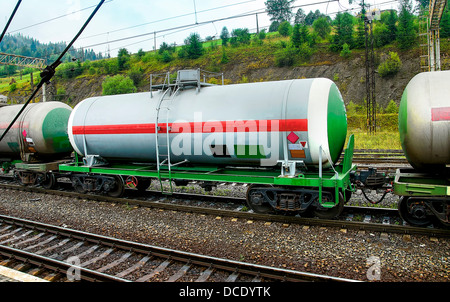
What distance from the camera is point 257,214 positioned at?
8750mm

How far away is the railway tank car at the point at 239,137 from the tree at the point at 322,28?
188 ft

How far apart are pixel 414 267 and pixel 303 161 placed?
343cm

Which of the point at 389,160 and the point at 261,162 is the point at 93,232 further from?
the point at 389,160

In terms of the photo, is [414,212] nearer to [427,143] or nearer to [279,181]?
[427,143]

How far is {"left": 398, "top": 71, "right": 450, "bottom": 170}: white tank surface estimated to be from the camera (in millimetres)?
6805

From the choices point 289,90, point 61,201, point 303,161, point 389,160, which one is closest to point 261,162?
point 303,161

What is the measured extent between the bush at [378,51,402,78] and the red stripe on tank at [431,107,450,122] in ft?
147

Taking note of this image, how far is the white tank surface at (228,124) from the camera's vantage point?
810 centimetres

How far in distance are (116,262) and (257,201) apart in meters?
4.04

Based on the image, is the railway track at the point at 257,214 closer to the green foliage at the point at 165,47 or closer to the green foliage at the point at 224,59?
the green foliage at the point at 224,59

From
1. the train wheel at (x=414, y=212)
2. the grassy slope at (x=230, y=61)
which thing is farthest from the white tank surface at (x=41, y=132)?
the grassy slope at (x=230, y=61)

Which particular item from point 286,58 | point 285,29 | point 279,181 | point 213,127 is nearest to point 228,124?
point 213,127

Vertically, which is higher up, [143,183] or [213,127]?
[213,127]

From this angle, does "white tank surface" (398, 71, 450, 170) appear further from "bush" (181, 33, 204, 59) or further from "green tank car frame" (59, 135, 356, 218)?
"bush" (181, 33, 204, 59)
